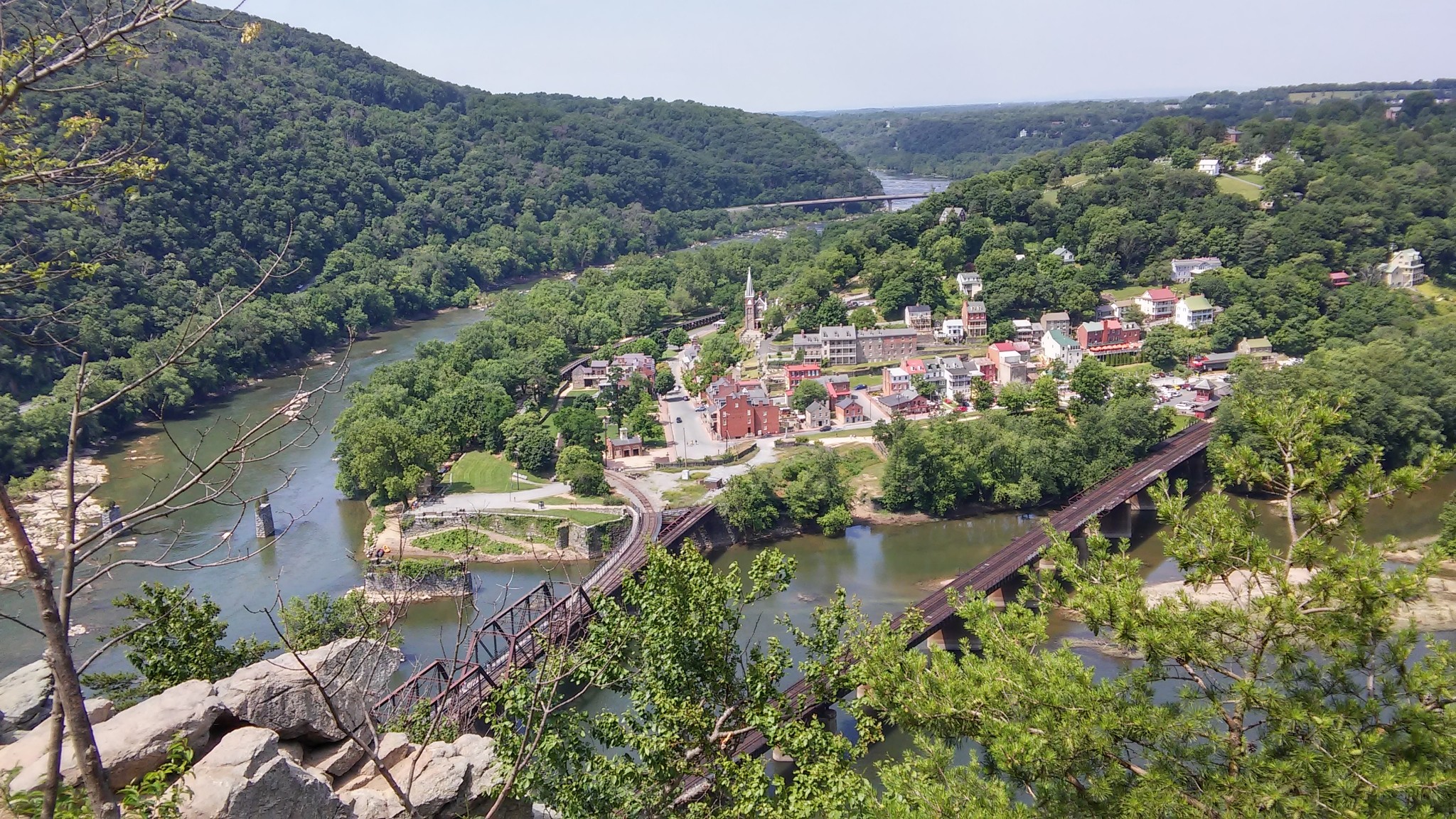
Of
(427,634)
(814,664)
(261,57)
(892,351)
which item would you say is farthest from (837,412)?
(261,57)

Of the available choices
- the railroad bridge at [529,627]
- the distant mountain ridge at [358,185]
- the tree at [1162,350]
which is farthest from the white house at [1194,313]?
the distant mountain ridge at [358,185]

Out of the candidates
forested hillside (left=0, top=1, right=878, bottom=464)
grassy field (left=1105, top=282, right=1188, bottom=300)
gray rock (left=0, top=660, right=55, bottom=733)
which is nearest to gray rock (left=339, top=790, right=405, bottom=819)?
gray rock (left=0, top=660, right=55, bottom=733)

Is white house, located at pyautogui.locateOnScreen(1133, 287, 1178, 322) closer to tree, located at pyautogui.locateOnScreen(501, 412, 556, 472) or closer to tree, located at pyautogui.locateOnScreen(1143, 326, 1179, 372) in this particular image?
tree, located at pyautogui.locateOnScreen(1143, 326, 1179, 372)

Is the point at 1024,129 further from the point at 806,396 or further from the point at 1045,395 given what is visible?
the point at 806,396

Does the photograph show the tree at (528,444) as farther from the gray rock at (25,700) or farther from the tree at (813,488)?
the gray rock at (25,700)

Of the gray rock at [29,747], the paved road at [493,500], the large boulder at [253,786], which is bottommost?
the paved road at [493,500]

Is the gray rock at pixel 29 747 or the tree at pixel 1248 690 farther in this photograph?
the tree at pixel 1248 690
